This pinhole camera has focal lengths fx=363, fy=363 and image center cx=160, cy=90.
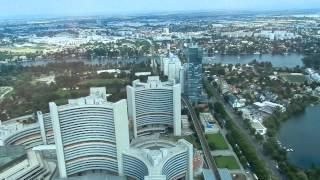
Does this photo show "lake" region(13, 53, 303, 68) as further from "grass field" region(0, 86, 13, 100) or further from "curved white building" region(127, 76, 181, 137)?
"curved white building" region(127, 76, 181, 137)

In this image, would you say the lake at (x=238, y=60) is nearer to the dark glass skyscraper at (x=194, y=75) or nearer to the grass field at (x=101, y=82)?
the grass field at (x=101, y=82)

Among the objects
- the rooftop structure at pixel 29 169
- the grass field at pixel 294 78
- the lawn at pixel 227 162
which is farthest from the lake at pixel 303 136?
the rooftop structure at pixel 29 169

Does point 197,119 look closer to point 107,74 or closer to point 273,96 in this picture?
point 273,96

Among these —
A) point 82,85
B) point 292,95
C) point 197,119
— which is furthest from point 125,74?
point 292,95

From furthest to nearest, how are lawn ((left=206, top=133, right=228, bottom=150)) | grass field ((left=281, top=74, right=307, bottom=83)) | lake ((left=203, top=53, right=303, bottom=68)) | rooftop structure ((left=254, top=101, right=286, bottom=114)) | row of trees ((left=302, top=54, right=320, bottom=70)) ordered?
lake ((left=203, top=53, right=303, bottom=68)) → row of trees ((left=302, top=54, right=320, bottom=70)) → grass field ((left=281, top=74, right=307, bottom=83)) → rooftop structure ((left=254, top=101, right=286, bottom=114)) → lawn ((left=206, top=133, right=228, bottom=150))

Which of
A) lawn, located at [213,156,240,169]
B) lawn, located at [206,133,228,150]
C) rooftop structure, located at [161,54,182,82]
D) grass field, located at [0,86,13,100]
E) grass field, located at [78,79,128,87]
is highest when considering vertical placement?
rooftop structure, located at [161,54,182,82]

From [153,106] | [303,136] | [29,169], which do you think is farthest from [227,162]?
[29,169]

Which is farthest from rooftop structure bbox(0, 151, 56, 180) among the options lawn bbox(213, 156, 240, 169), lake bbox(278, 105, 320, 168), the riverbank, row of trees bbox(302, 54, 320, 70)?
row of trees bbox(302, 54, 320, 70)
